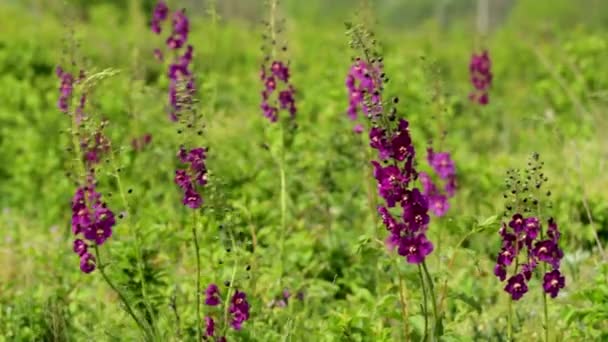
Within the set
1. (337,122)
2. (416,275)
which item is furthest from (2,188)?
(416,275)

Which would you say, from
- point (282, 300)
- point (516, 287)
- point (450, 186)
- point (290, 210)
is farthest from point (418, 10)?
point (516, 287)

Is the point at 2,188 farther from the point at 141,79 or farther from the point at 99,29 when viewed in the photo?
the point at 99,29

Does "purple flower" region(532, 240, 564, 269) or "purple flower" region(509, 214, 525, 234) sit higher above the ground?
"purple flower" region(509, 214, 525, 234)

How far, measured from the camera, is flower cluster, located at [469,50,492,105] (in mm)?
6117

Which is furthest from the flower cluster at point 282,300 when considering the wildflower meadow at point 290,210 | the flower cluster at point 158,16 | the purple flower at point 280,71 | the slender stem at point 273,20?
the flower cluster at point 158,16

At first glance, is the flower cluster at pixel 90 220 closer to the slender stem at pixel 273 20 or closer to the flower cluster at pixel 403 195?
the flower cluster at pixel 403 195

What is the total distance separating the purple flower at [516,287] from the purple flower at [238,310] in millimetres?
1009

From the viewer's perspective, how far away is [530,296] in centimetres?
450

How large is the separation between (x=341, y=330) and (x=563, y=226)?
2428 millimetres

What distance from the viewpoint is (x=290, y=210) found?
5.47m

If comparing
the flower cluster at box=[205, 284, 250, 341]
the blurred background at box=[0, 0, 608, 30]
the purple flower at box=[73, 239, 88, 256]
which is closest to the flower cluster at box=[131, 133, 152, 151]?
the blurred background at box=[0, 0, 608, 30]

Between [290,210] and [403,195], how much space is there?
2785 millimetres

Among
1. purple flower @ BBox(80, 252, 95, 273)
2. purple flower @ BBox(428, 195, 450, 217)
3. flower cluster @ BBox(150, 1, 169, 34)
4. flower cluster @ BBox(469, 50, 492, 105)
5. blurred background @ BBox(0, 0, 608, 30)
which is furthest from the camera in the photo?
blurred background @ BBox(0, 0, 608, 30)

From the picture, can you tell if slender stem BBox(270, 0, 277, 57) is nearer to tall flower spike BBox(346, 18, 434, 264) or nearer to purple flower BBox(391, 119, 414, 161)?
tall flower spike BBox(346, 18, 434, 264)
